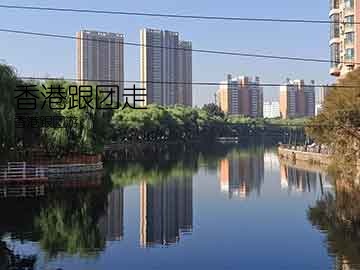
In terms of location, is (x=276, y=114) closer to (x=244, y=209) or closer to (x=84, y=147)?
(x=84, y=147)

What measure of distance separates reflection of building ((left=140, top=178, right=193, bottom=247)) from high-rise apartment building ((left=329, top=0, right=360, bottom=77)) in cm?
1046

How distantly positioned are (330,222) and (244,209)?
3.06 meters

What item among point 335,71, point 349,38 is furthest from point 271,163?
point 349,38

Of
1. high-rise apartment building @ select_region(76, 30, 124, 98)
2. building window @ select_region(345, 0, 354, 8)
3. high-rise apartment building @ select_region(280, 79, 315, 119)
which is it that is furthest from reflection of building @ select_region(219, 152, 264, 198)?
high-rise apartment building @ select_region(280, 79, 315, 119)

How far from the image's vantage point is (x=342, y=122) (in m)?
18.4

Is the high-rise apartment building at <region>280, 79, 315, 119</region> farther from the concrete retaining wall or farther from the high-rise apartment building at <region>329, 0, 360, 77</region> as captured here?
the high-rise apartment building at <region>329, 0, 360, 77</region>

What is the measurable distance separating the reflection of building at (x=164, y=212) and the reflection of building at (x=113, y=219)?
49 centimetres

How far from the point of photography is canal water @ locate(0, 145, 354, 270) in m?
9.77

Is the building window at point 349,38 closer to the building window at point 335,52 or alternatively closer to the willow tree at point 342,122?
the building window at point 335,52

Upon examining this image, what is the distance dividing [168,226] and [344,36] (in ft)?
58.8

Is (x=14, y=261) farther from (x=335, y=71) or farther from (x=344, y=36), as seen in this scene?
(x=335, y=71)

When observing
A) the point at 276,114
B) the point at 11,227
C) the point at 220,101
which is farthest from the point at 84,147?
the point at 276,114

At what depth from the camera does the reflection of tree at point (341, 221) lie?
10.0 m

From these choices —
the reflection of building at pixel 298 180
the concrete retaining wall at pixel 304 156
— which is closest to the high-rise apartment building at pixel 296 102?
the concrete retaining wall at pixel 304 156
